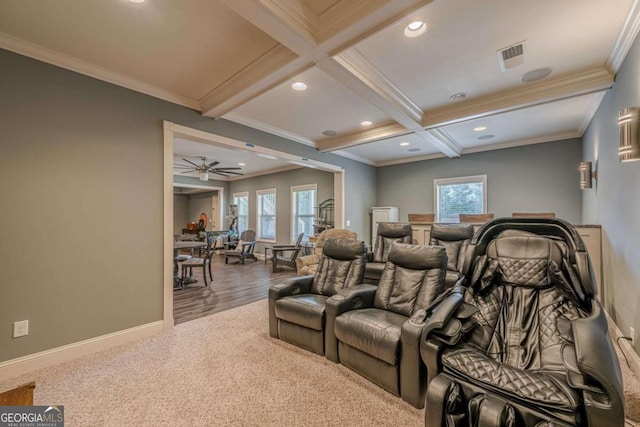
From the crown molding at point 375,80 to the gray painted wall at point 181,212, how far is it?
38.9 feet

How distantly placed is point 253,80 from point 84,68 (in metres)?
1.69

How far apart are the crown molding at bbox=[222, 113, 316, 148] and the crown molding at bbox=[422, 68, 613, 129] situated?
2.22 metres

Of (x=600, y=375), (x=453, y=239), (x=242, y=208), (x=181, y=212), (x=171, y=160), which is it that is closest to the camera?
(x=600, y=375)

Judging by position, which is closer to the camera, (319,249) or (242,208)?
(319,249)

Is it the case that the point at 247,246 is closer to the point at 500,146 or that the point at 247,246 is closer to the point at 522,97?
the point at 500,146

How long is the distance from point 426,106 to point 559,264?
274cm

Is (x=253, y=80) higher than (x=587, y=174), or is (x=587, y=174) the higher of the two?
(x=253, y=80)

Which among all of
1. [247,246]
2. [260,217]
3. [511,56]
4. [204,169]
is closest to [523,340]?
[511,56]

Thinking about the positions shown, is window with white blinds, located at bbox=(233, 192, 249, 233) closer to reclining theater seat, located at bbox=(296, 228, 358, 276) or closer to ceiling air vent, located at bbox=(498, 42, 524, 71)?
reclining theater seat, located at bbox=(296, 228, 358, 276)

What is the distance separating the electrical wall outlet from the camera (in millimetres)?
2322

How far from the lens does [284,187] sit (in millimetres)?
8320

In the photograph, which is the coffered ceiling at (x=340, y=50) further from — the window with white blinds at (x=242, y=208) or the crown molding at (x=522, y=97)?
the window with white blinds at (x=242, y=208)

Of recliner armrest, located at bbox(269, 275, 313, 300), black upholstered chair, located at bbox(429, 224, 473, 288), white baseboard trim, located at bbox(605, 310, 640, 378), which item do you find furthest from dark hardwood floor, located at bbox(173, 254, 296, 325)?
white baseboard trim, located at bbox(605, 310, 640, 378)

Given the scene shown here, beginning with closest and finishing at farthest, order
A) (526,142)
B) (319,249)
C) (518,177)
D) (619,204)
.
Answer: (619,204)
(319,249)
(526,142)
(518,177)
